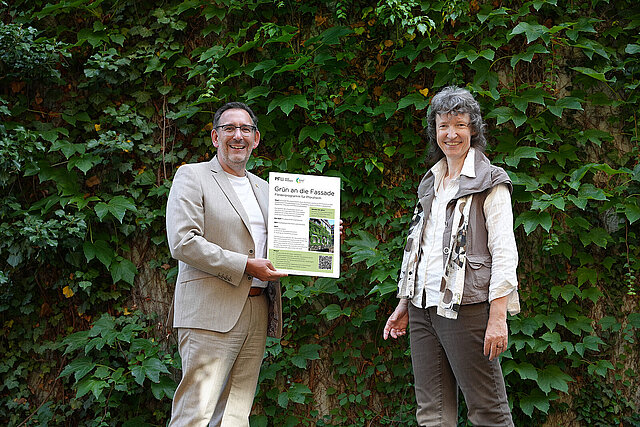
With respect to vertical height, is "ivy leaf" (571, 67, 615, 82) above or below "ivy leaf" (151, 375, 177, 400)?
above

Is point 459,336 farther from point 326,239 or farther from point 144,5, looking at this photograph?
point 144,5

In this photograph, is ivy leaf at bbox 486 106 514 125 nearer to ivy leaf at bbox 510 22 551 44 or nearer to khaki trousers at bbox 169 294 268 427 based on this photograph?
ivy leaf at bbox 510 22 551 44

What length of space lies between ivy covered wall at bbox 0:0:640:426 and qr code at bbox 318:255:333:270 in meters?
0.78

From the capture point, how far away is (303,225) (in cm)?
238

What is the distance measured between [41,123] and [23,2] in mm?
832

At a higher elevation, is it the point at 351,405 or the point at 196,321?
the point at 196,321

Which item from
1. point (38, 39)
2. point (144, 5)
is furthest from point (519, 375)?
point (38, 39)

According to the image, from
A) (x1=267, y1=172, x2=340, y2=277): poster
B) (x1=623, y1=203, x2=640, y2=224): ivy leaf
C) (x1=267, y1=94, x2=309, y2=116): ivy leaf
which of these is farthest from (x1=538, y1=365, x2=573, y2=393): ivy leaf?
(x1=267, y1=94, x2=309, y2=116): ivy leaf

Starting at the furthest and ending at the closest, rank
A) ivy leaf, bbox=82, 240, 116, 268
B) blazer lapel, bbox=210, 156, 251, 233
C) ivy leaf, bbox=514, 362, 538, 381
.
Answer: ivy leaf, bbox=82, 240, 116, 268 < ivy leaf, bbox=514, 362, 538, 381 < blazer lapel, bbox=210, 156, 251, 233

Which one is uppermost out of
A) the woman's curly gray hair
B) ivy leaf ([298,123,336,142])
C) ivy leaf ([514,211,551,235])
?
ivy leaf ([298,123,336,142])

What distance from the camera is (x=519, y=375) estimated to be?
3.11m

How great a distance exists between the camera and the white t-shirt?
2.39 m

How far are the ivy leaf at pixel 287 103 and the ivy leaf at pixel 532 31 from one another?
4.11 ft

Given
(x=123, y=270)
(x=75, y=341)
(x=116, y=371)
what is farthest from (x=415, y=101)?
(x=75, y=341)
